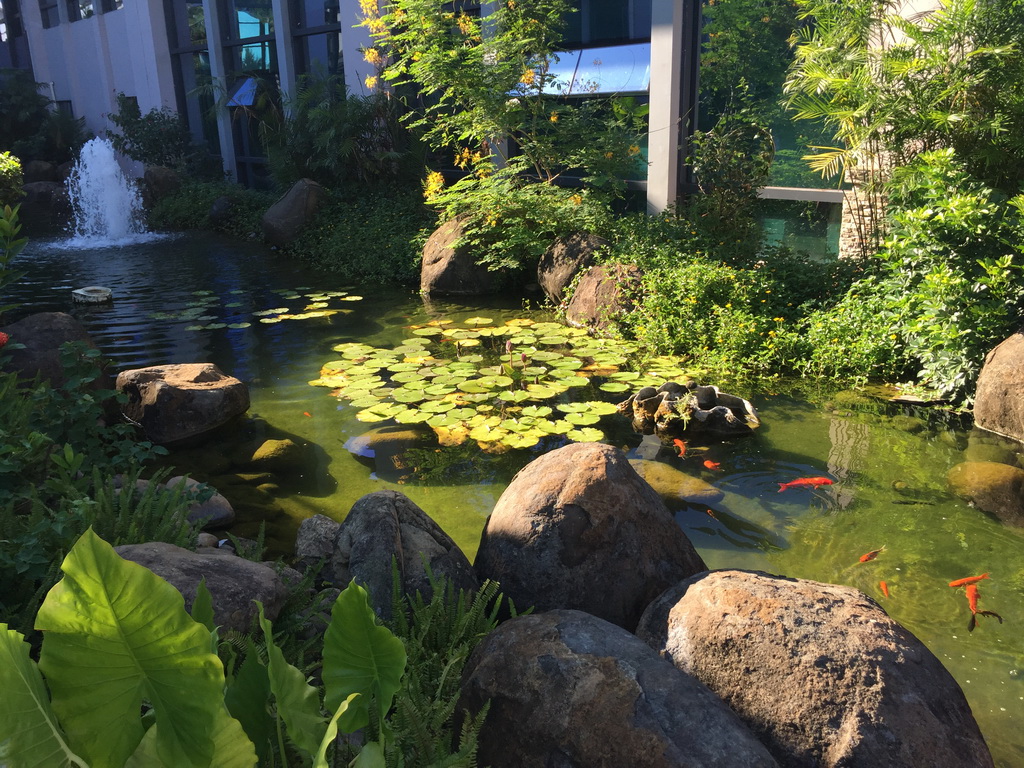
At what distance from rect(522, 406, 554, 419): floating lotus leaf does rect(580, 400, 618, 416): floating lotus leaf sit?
0.27 m

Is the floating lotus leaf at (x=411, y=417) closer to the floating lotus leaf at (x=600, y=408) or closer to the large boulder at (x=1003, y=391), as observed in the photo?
the floating lotus leaf at (x=600, y=408)

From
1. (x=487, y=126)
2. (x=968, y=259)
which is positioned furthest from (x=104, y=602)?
(x=487, y=126)

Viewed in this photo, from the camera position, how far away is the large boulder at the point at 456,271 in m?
9.65

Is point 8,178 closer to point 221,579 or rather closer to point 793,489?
point 221,579

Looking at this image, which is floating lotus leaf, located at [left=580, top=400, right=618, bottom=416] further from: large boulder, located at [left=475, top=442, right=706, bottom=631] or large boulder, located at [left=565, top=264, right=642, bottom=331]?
large boulder, located at [left=475, top=442, right=706, bottom=631]

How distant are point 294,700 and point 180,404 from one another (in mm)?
4426

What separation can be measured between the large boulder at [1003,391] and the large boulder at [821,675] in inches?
123

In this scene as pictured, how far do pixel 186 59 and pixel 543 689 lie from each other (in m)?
20.5

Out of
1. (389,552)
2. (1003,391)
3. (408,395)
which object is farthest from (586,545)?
(1003,391)

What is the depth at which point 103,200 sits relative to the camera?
718 inches

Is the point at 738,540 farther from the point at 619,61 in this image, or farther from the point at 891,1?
the point at 619,61

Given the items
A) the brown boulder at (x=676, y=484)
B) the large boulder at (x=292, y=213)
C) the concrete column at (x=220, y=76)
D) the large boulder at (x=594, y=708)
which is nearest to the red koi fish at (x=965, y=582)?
the brown boulder at (x=676, y=484)

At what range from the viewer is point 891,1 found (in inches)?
267

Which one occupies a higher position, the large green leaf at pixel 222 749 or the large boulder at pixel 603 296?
the large green leaf at pixel 222 749
